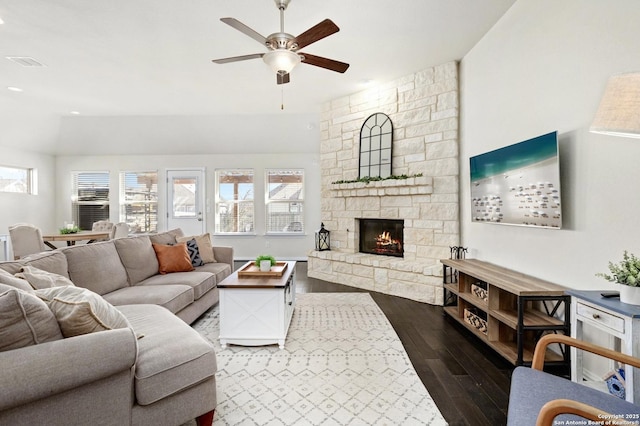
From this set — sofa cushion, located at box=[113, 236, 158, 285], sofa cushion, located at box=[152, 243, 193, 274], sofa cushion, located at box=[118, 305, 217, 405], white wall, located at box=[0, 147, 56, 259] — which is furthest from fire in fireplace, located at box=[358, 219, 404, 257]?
white wall, located at box=[0, 147, 56, 259]

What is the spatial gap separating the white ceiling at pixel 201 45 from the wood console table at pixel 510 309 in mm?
2417

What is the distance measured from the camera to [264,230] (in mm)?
7094

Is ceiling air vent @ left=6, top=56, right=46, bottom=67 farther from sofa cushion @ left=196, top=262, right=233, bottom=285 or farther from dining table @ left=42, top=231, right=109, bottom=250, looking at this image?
sofa cushion @ left=196, top=262, right=233, bottom=285

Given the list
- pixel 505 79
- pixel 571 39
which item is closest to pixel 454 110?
pixel 505 79

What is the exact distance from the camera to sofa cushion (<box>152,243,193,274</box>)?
3564 mm

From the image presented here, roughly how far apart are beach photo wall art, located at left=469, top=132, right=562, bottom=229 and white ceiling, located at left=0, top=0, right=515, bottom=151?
138 centimetres

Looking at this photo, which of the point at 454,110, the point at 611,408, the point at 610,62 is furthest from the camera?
the point at 454,110

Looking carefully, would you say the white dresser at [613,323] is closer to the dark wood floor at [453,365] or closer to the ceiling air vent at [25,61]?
the dark wood floor at [453,365]

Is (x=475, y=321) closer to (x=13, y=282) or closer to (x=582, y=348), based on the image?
(x=582, y=348)

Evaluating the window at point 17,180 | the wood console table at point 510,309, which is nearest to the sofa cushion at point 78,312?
the wood console table at point 510,309

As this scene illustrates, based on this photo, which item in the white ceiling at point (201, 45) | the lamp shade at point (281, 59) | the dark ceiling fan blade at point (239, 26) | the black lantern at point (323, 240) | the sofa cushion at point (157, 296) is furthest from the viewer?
the black lantern at point (323, 240)

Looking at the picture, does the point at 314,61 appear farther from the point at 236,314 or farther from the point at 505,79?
the point at 236,314

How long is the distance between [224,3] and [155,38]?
1048 millimetres

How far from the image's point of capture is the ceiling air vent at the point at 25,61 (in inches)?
144
